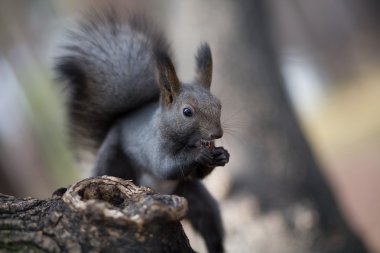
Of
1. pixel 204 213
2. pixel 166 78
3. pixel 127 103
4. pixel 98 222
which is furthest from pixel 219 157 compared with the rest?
pixel 98 222

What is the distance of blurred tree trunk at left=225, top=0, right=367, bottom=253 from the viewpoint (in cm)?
366

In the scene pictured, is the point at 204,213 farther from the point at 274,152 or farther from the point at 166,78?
the point at 274,152

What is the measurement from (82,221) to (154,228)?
22 centimetres

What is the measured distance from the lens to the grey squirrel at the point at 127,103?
8.83ft

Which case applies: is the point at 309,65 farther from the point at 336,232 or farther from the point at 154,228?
the point at 154,228

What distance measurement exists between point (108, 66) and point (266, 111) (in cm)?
156

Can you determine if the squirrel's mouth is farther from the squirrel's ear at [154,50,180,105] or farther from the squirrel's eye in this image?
the squirrel's ear at [154,50,180,105]

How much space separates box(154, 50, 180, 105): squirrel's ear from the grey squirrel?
0.03 meters

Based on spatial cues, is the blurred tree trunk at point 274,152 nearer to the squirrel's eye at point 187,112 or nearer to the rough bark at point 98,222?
the squirrel's eye at point 187,112

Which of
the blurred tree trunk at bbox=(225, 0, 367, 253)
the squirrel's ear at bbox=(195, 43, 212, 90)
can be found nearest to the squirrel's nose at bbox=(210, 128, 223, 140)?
the squirrel's ear at bbox=(195, 43, 212, 90)

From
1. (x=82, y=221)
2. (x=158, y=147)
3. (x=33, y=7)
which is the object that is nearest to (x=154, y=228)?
(x=82, y=221)

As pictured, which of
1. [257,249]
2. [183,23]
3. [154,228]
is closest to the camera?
[154,228]

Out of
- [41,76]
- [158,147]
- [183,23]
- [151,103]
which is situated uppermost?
[41,76]

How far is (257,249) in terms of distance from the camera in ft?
11.6
